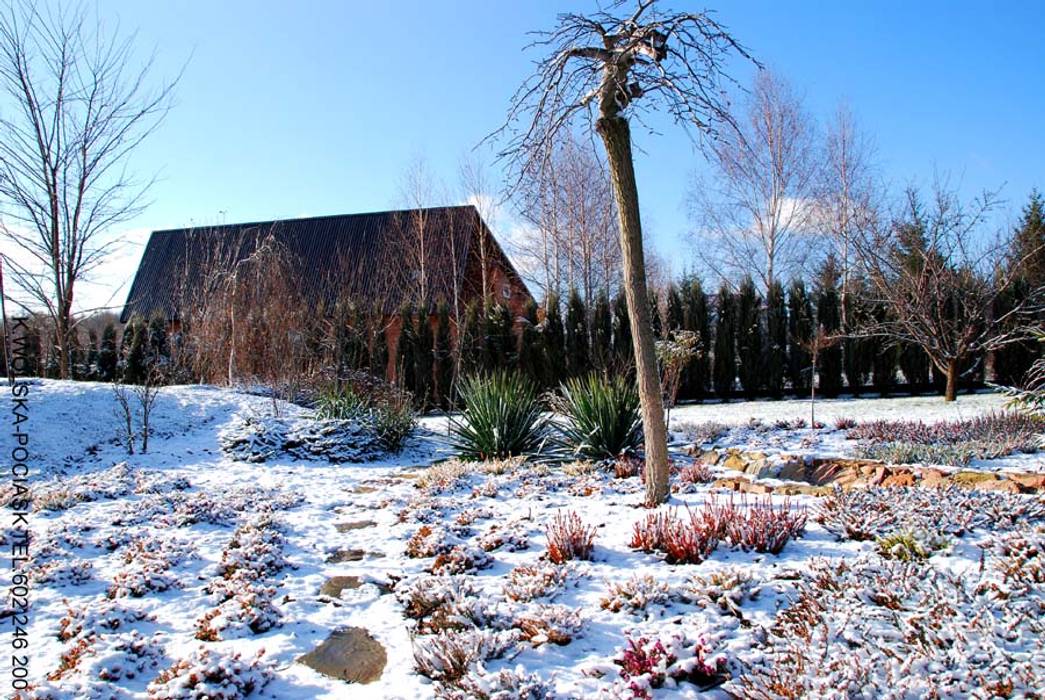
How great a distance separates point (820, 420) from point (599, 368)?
185 inches

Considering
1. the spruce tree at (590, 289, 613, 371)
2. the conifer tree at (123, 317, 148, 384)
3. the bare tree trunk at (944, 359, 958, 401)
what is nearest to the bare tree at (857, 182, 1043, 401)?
the bare tree trunk at (944, 359, 958, 401)

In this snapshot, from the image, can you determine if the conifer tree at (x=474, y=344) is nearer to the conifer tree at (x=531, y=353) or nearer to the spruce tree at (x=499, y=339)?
the spruce tree at (x=499, y=339)

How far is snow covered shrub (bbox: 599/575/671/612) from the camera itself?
285cm

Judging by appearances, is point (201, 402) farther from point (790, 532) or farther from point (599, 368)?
point (790, 532)

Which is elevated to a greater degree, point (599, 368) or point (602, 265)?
point (602, 265)

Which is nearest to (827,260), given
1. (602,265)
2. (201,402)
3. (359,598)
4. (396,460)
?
(602,265)

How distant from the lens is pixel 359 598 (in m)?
3.25

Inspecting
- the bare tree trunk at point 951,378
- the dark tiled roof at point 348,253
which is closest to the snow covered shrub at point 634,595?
the bare tree trunk at point 951,378

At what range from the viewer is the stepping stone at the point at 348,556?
12.6 feet

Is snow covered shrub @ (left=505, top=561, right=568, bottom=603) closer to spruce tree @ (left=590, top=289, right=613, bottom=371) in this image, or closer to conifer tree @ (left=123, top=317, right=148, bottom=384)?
spruce tree @ (left=590, top=289, right=613, bottom=371)

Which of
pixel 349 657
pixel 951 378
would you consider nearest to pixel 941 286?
pixel 951 378

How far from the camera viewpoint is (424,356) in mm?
14508

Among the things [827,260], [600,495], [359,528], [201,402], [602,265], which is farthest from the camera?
[602,265]

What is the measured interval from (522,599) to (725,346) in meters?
11.6
